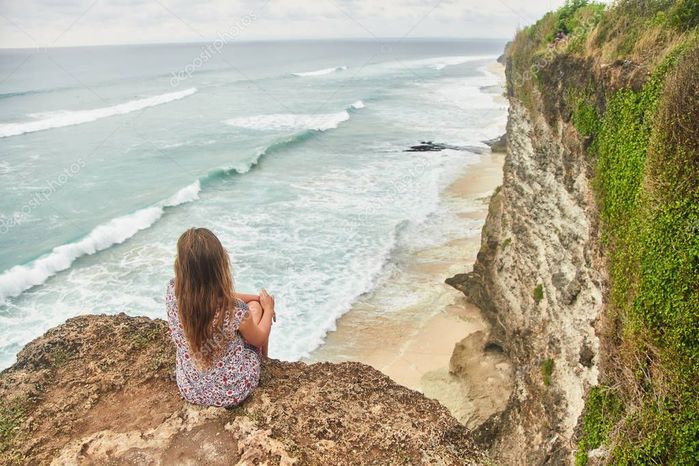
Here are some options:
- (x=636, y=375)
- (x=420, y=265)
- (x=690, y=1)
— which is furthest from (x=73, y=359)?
(x=420, y=265)

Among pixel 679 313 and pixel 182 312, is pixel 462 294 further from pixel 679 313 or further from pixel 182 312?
pixel 182 312

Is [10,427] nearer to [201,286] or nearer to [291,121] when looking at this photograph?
[201,286]

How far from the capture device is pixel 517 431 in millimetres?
8297

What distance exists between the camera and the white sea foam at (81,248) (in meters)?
16.2

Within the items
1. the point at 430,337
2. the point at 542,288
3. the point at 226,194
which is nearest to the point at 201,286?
the point at 542,288

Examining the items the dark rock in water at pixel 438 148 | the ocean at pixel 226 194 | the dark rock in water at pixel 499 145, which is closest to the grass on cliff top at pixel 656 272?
the ocean at pixel 226 194

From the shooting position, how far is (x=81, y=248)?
1861cm

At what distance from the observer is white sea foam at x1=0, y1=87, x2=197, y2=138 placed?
38.6 m

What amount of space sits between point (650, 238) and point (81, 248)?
1889 cm

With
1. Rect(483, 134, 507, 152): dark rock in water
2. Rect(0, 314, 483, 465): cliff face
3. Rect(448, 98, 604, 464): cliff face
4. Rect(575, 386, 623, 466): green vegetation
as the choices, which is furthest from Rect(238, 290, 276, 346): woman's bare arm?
Rect(483, 134, 507, 152): dark rock in water
